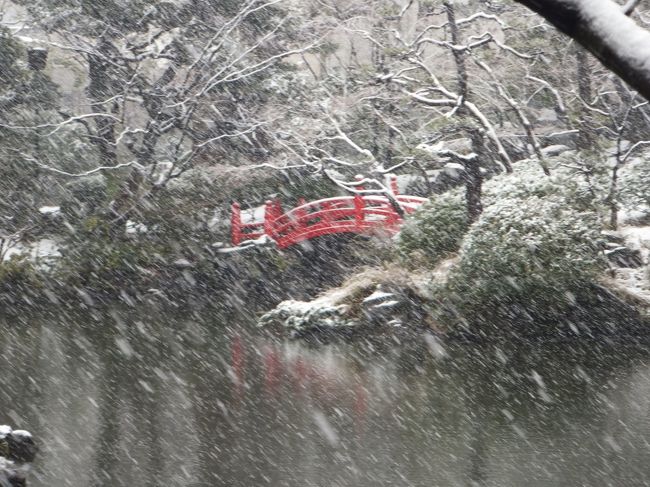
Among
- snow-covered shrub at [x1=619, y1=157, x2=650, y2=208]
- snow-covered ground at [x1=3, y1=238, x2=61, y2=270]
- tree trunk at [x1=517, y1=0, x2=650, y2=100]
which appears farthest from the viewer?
snow-covered ground at [x1=3, y1=238, x2=61, y2=270]

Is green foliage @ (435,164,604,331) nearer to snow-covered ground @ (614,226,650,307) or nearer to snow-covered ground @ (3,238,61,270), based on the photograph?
snow-covered ground @ (614,226,650,307)

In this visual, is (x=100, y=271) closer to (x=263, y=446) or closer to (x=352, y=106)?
(x=352, y=106)

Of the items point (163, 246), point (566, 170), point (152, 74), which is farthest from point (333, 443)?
point (152, 74)

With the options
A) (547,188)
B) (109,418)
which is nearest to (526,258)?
(547,188)

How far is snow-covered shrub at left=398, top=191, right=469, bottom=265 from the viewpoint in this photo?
45.5ft

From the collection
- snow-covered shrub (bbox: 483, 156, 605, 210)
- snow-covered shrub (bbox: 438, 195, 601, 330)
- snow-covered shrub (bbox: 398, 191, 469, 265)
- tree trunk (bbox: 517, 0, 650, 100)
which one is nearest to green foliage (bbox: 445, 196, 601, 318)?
snow-covered shrub (bbox: 438, 195, 601, 330)

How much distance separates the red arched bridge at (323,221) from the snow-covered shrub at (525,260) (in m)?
3.58

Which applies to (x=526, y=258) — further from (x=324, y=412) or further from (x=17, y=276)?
(x=17, y=276)

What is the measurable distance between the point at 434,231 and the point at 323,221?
3.77 metres

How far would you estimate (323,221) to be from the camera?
17172mm

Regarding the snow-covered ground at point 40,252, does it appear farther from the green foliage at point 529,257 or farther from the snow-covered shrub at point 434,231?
the green foliage at point 529,257

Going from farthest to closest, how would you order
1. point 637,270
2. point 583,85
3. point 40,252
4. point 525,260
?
point 40,252, point 583,85, point 637,270, point 525,260

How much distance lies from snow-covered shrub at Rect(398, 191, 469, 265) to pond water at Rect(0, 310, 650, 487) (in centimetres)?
181

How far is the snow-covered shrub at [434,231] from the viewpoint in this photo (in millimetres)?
13875
